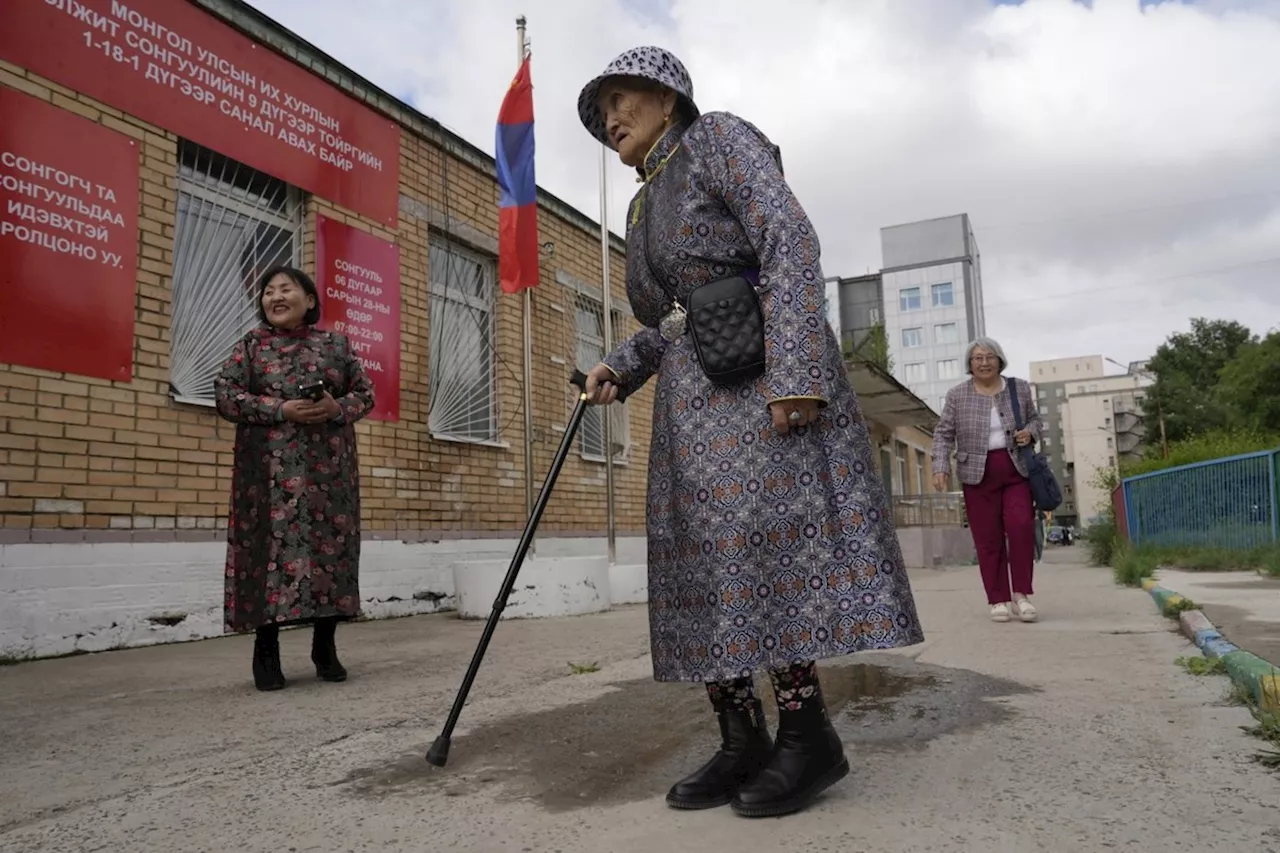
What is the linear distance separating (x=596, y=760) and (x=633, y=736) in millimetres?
296

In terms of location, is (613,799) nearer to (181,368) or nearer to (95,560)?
(95,560)

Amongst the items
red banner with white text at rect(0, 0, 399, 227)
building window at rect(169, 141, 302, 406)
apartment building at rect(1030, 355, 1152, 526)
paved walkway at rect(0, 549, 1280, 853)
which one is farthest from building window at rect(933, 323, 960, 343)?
paved walkway at rect(0, 549, 1280, 853)

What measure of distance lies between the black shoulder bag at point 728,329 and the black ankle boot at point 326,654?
2.58 metres

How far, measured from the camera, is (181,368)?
6039mm

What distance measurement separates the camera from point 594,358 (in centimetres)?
1127

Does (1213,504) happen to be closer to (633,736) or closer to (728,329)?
(633,736)

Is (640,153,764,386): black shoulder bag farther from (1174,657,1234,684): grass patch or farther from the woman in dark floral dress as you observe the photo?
(1174,657,1234,684): grass patch

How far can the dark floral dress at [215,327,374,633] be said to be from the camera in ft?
12.5

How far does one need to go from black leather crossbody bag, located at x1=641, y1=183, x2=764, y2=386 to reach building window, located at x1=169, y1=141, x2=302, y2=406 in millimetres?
4809

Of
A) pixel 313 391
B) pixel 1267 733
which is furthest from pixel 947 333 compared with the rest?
pixel 1267 733

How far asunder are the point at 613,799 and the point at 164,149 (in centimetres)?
554

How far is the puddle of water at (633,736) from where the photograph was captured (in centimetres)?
233

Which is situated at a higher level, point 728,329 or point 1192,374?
point 1192,374

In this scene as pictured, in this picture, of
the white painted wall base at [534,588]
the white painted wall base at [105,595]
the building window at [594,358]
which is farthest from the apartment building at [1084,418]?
the white painted wall base at [105,595]
